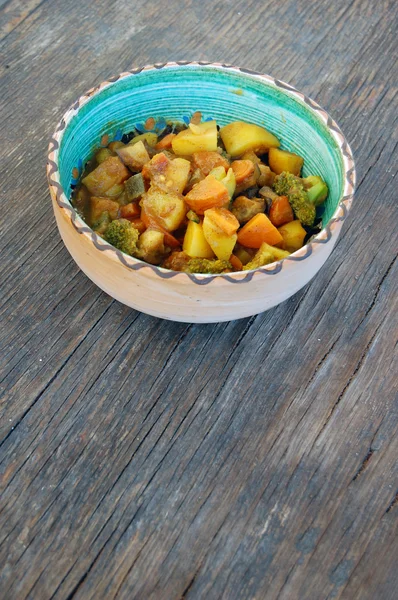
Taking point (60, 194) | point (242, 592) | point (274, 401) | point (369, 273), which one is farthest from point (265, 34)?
point (242, 592)

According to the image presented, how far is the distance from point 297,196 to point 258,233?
0.14 metres

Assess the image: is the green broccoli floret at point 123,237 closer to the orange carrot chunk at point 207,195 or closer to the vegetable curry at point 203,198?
the vegetable curry at point 203,198

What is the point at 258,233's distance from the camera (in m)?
1.27

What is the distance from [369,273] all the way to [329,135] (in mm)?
359

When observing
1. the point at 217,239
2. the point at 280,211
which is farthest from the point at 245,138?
the point at 217,239

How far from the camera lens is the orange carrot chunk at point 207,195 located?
1.26 m

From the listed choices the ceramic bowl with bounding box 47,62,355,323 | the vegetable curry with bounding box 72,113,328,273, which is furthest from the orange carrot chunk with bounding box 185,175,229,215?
the ceramic bowl with bounding box 47,62,355,323

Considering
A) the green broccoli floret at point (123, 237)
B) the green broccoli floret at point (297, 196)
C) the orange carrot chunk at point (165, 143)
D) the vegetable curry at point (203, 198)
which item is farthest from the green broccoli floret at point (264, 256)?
the orange carrot chunk at point (165, 143)

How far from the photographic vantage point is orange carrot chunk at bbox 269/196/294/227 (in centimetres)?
134

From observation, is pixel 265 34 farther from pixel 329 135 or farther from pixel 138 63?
pixel 329 135

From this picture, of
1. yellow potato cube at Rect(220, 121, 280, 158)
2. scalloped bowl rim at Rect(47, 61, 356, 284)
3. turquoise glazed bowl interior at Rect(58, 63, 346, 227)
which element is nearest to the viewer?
scalloped bowl rim at Rect(47, 61, 356, 284)

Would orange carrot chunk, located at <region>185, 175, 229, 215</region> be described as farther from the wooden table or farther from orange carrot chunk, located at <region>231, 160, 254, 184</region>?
the wooden table

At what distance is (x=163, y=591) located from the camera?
108 centimetres

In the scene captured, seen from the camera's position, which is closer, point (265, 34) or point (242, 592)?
point (242, 592)
